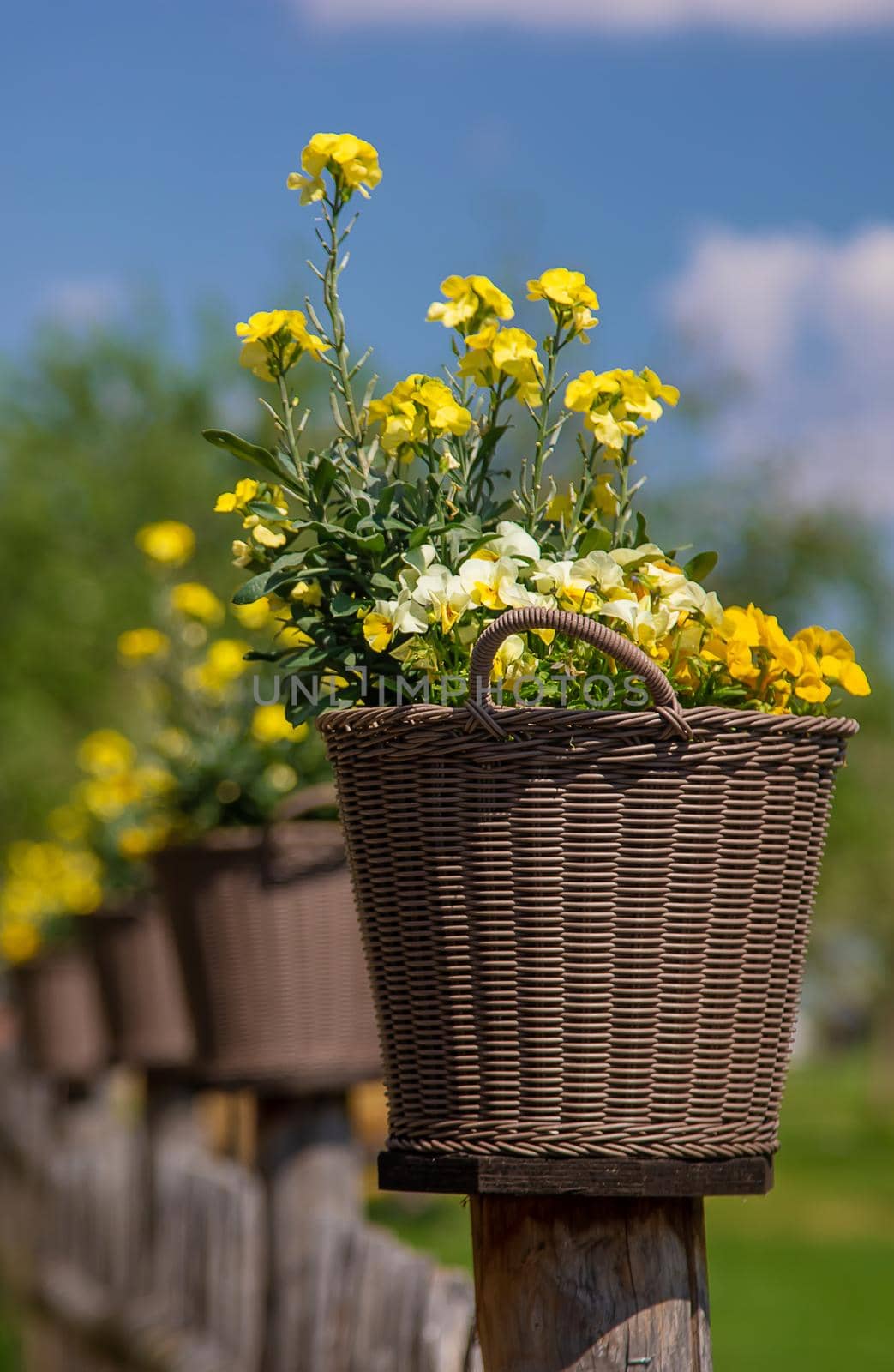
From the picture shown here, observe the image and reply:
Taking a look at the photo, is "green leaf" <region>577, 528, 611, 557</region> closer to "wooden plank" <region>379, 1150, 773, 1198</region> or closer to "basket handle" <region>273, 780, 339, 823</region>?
"wooden plank" <region>379, 1150, 773, 1198</region>

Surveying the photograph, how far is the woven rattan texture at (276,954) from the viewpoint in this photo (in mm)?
2859

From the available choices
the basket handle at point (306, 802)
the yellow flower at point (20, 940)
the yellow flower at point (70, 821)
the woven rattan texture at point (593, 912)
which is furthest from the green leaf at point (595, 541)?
the yellow flower at point (20, 940)

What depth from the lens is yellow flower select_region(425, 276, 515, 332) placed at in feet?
5.30

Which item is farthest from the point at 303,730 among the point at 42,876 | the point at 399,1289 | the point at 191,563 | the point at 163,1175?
the point at 191,563

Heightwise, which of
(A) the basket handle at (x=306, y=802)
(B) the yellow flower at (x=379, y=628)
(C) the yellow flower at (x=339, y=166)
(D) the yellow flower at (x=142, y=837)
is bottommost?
(D) the yellow flower at (x=142, y=837)

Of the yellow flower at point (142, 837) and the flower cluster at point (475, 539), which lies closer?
the flower cluster at point (475, 539)

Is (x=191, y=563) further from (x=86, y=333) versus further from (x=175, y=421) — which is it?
(x=86, y=333)

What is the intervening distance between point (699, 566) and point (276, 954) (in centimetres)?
147

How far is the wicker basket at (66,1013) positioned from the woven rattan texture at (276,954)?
9.41 ft

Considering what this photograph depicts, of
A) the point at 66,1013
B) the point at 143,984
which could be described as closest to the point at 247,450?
the point at 143,984

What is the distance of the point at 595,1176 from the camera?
1.46 m

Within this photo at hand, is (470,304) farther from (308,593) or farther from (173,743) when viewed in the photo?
(173,743)

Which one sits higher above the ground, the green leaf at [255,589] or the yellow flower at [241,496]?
the yellow flower at [241,496]

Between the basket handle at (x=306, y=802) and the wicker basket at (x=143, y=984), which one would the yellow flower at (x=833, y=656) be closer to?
the basket handle at (x=306, y=802)
